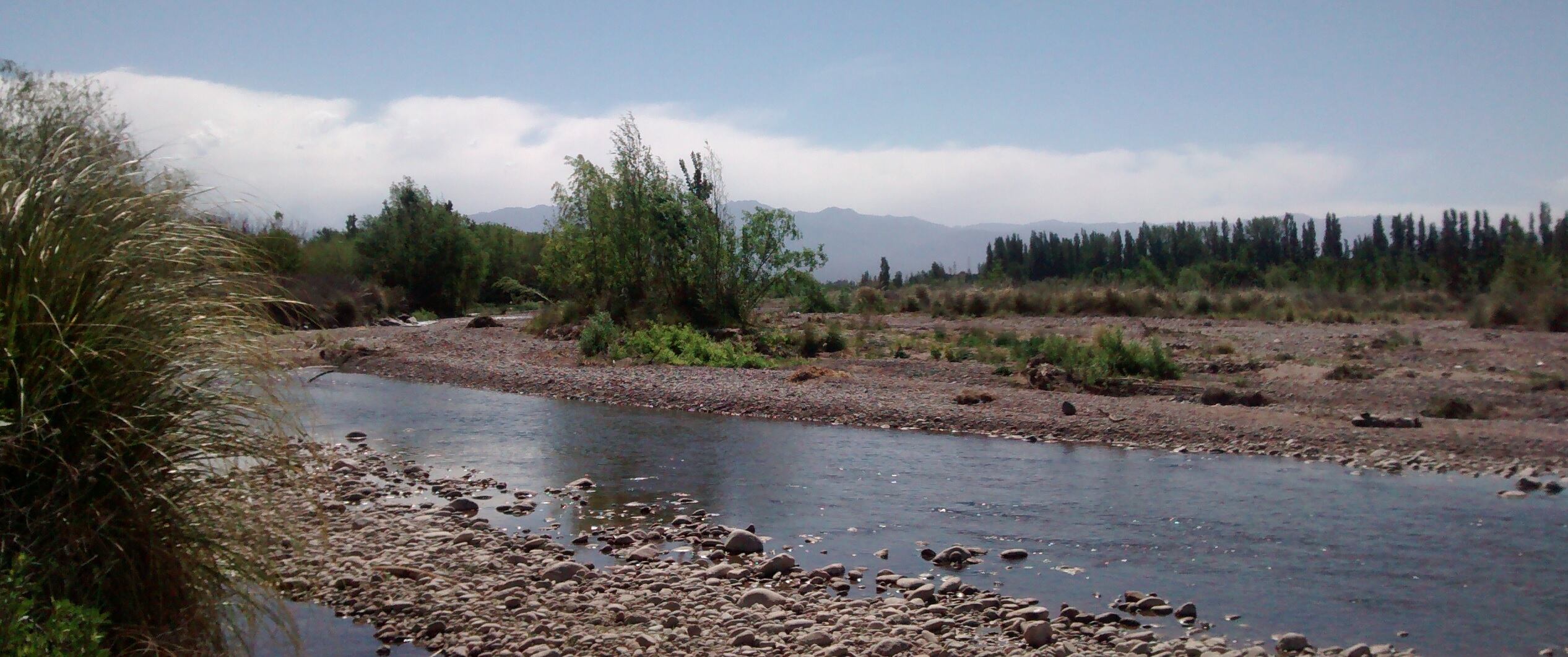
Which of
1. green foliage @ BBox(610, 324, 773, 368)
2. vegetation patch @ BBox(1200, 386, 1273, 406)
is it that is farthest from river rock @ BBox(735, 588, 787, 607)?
green foliage @ BBox(610, 324, 773, 368)

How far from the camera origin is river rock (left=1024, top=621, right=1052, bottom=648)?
22.1 ft

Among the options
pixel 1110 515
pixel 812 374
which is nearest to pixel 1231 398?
pixel 812 374

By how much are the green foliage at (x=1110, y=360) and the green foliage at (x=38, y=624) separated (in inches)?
711

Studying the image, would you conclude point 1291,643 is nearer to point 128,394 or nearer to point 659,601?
point 659,601

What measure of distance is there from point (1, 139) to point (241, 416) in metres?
1.90

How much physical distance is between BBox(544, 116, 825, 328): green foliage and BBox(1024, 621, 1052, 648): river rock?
2461cm

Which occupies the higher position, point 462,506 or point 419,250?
point 419,250

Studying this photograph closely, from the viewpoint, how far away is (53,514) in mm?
4438

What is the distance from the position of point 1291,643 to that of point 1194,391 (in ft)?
42.7

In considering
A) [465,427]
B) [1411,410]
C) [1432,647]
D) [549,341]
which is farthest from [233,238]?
[549,341]

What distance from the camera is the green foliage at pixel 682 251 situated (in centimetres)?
3180

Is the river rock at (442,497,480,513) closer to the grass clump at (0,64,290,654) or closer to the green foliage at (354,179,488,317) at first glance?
the grass clump at (0,64,290,654)

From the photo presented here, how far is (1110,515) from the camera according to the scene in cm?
1053

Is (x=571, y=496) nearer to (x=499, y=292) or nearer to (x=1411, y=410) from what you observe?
(x=1411, y=410)
